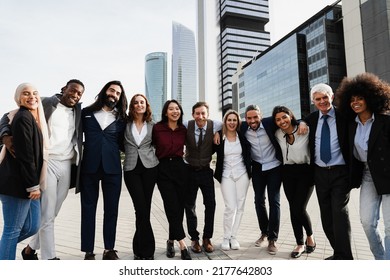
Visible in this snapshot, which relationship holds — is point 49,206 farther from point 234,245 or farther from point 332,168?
point 332,168

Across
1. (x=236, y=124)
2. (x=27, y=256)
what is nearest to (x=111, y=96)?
(x=236, y=124)

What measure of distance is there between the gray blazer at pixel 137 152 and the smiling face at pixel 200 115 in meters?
0.70

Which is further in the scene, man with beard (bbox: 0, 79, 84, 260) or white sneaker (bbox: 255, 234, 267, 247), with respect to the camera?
white sneaker (bbox: 255, 234, 267, 247)

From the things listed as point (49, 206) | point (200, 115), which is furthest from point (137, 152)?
point (49, 206)

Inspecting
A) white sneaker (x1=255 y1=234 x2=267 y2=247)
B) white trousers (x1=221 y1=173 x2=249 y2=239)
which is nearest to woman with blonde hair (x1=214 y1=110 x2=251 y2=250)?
white trousers (x1=221 y1=173 x2=249 y2=239)

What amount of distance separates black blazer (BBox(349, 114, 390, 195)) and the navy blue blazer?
2574 mm

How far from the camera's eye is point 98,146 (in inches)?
125

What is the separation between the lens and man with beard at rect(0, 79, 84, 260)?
289 centimetres

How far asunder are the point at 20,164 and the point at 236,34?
82.6 metres

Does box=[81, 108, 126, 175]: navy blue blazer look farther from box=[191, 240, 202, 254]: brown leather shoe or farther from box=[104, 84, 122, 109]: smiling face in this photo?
box=[191, 240, 202, 254]: brown leather shoe

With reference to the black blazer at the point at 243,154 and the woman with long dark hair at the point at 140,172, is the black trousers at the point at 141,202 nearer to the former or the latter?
the woman with long dark hair at the point at 140,172

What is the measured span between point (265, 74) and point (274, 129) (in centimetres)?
5317
